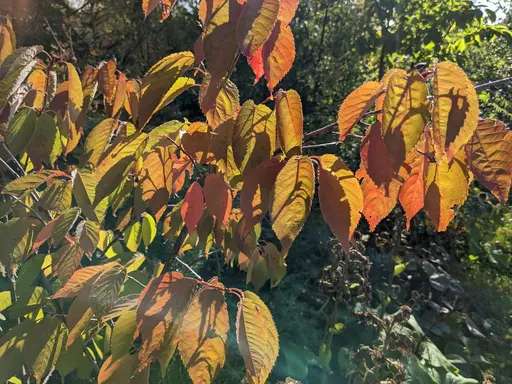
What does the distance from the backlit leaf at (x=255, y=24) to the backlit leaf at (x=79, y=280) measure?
1.74 ft

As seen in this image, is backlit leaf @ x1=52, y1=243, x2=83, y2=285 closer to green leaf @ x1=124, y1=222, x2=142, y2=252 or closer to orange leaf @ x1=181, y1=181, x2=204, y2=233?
orange leaf @ x1=181, y1=181, x2=204, y2=233

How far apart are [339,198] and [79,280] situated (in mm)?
529

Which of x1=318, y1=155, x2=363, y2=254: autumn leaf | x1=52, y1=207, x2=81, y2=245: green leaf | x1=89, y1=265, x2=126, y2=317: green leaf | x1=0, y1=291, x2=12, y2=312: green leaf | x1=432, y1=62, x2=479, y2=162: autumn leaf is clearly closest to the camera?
x1=432, y1=62, x2=479, y2=162: autumn leaf

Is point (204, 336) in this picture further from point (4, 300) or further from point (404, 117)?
point (4, 300)

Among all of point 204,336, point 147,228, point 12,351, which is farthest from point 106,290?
point 147,228

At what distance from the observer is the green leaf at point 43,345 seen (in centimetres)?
104

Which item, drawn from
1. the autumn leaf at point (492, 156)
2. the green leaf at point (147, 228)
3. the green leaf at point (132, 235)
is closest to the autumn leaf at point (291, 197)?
the autumn leaf at point (492, 156)

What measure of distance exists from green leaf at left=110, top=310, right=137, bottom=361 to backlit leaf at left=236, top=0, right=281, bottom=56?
1.71 feet

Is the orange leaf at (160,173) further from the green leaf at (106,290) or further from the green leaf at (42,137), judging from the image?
the green leaf at (42,137)

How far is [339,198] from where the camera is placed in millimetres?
712

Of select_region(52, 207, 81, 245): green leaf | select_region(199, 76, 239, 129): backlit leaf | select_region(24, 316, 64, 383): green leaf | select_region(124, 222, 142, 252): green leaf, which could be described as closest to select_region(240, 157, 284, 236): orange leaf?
select_region(199, 76, 239, 129): backlit leaf

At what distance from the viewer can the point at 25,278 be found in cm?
132

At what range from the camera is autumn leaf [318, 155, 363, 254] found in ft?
2.29

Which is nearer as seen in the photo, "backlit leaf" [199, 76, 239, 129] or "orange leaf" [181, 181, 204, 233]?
"backlit leaf" [199, 76, 239, 129]
